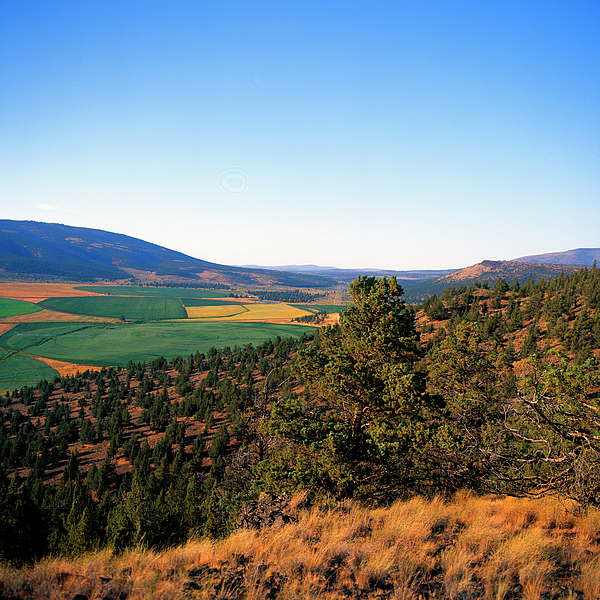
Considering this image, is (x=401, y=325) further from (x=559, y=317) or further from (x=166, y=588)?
(x=559, y=317)

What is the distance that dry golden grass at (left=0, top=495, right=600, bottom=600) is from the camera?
558cm

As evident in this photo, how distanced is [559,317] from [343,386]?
5984 cm

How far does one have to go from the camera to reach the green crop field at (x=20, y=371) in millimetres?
76625

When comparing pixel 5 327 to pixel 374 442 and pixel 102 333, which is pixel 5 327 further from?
pixel 374 442

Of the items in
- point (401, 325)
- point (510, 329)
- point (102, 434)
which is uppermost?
point (401, 325)

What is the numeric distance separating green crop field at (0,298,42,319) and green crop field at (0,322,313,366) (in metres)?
29.4

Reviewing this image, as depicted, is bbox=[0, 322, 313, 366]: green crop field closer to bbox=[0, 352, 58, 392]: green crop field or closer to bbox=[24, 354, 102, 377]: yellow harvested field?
bbox=[24, 354, 102, 377]: yellow harvested field

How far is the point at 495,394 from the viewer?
1623cm

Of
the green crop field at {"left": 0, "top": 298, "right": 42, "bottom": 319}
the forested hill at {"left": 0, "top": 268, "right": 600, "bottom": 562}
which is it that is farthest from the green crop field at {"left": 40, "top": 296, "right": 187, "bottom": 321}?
the forested hill at {"left": 0, "top": 268, "right": 600, "bottom": 562}

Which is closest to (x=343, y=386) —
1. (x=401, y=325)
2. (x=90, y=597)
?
(x=401, y=325)

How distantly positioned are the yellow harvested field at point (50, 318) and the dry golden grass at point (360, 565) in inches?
7061

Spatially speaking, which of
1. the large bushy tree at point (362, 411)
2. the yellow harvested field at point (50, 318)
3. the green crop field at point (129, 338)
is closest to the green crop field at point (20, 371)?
the green crop field at point (129, 338)

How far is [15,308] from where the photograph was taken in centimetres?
16900

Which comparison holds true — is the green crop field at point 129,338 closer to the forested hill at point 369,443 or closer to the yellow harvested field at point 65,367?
the yellow harvested field at point 65,367
